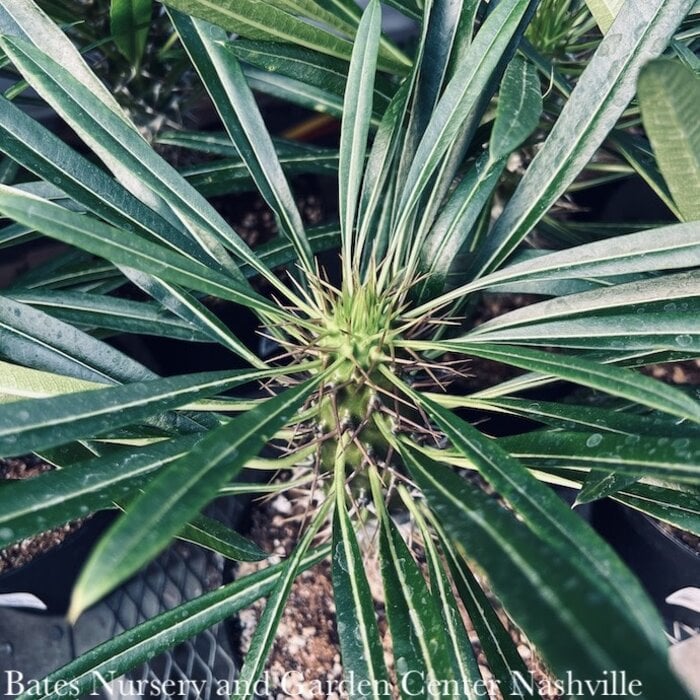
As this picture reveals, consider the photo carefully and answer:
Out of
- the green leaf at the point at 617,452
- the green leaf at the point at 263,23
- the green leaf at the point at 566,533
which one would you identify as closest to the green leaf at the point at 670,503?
the green leaf at the point at 617,452

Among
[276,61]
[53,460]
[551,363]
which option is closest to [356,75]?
[276,61]

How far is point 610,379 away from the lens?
454 millimetres

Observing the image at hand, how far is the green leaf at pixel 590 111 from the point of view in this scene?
0.52 metres

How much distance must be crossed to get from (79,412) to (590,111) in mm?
497

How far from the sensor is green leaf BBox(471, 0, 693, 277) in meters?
0.52

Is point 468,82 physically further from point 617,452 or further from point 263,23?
point 617,452

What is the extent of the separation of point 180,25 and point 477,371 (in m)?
0.69

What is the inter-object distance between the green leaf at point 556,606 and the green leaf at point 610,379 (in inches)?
5.0

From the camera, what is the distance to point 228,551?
65 cm

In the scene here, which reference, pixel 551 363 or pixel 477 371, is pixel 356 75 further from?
pixel 477 371

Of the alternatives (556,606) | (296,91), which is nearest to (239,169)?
(296,91)

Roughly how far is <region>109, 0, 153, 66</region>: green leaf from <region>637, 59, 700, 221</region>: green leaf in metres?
0.64

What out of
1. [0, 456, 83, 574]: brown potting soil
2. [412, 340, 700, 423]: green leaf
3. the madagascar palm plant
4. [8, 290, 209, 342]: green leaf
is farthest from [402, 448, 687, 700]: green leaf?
[0, 456, 83, 574]: brown potting soil

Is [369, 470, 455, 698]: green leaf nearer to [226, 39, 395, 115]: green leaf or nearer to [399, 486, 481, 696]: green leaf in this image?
[399, 486, 481, 696]: green leaf
